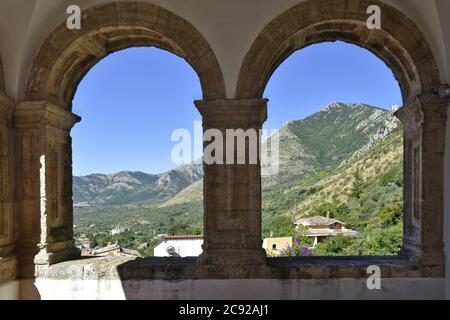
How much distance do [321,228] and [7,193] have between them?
15.2m

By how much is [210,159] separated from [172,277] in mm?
1509

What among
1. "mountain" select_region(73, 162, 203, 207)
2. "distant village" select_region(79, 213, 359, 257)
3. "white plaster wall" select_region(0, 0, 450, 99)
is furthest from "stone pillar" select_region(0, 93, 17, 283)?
"mountain" select_region(73, 162, 203, 207)

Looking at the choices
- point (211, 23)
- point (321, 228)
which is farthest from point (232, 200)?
point (321, 228)

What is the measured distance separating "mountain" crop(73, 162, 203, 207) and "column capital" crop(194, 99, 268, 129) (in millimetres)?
20686

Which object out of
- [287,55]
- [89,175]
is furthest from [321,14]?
[89,175]

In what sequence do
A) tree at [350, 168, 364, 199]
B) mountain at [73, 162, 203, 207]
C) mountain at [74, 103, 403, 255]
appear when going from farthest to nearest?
mountain at [73, 162, 203, 207] < tree at [350, 168, 364, 199] < mountain at [74, 103, 403, 255]

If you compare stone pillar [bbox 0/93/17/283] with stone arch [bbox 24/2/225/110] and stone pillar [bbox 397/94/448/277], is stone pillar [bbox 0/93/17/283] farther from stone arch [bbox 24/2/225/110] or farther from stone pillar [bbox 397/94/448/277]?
stone pillar [bbox 397/94/448/277]

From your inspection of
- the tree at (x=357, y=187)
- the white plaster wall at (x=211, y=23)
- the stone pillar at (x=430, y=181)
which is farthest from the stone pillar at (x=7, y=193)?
the tree at (x=357, y=187)

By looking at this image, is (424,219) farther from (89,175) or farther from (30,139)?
(89,175)

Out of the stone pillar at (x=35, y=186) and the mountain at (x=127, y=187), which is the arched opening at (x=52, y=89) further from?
the mountain at (x=127, y=187)

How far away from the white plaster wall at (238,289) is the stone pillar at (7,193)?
0.42 metres

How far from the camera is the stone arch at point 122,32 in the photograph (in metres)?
4.46

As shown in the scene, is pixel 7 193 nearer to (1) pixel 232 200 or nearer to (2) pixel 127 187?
(1) pixel 232 200

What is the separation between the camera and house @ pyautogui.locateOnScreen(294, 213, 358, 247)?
53.1 feet
